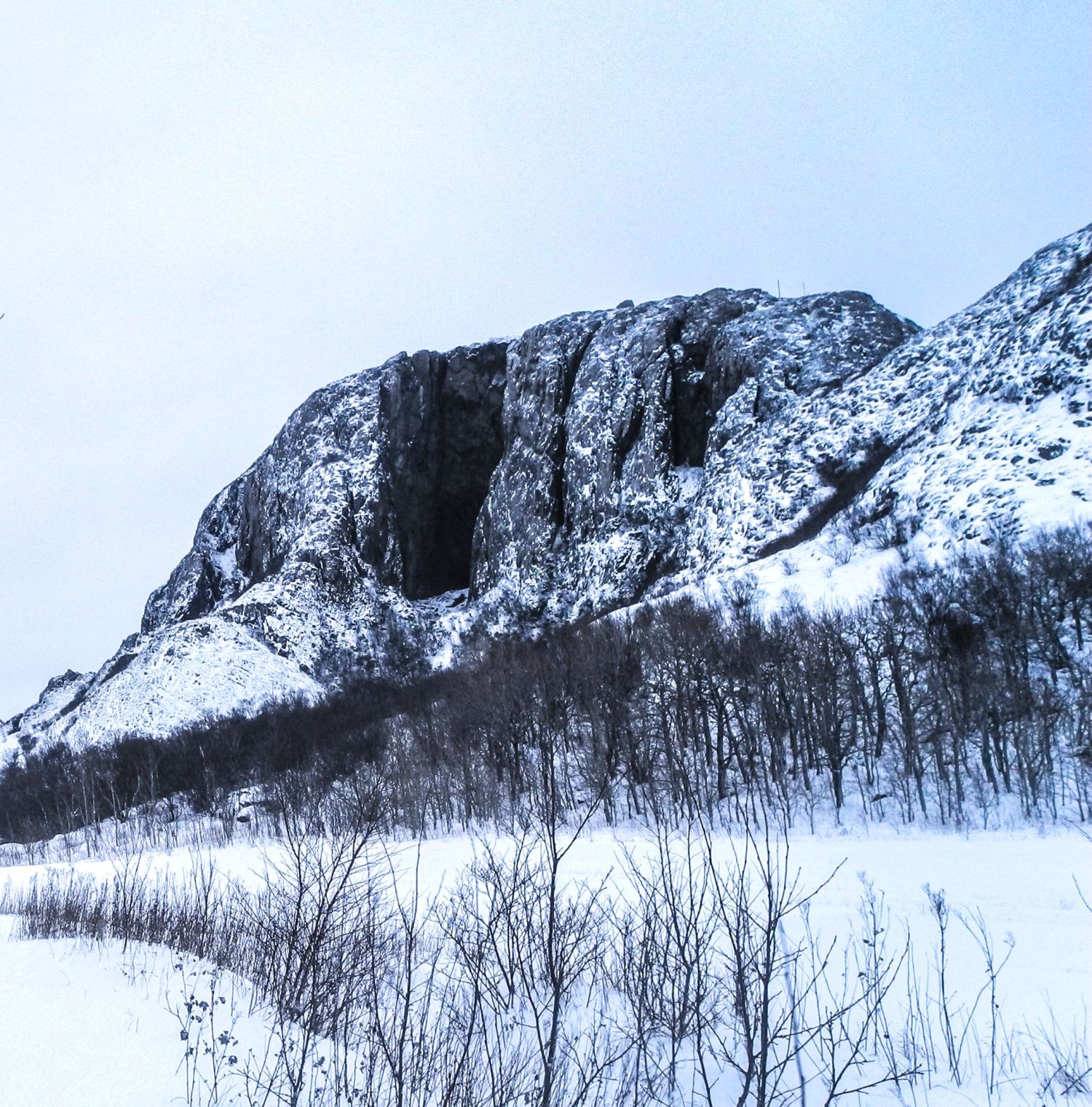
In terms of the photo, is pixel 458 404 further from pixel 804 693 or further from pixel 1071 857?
pixel 1071 857

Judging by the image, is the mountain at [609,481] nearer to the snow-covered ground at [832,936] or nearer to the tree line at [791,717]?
the tree line at [791,717]

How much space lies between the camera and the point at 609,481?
77500mm

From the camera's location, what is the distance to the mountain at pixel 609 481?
144 feet

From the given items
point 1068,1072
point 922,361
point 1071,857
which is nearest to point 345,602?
point 922,361

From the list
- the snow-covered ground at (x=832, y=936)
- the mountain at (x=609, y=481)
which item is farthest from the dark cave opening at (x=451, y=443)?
the snow-covered ground at (x=832, y=936)

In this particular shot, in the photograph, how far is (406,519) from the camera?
318 ft

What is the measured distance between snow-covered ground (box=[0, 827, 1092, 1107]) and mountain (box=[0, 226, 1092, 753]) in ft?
67.4

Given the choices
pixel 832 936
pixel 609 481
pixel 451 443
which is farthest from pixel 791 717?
pixel 451 443

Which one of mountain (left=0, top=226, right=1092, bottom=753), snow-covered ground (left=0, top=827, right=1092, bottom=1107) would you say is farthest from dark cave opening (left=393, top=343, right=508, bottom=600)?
snow-covered ground (left=0, top=827, right=1092, bottom=1107)

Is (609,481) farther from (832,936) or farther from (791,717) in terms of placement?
(832,936)

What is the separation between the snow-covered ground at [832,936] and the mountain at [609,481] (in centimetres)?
2054

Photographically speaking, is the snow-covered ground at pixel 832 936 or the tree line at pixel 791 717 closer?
the snow-covered ground at pixel 832 936

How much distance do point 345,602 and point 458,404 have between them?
3121cm

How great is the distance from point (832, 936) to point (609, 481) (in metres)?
65.4
